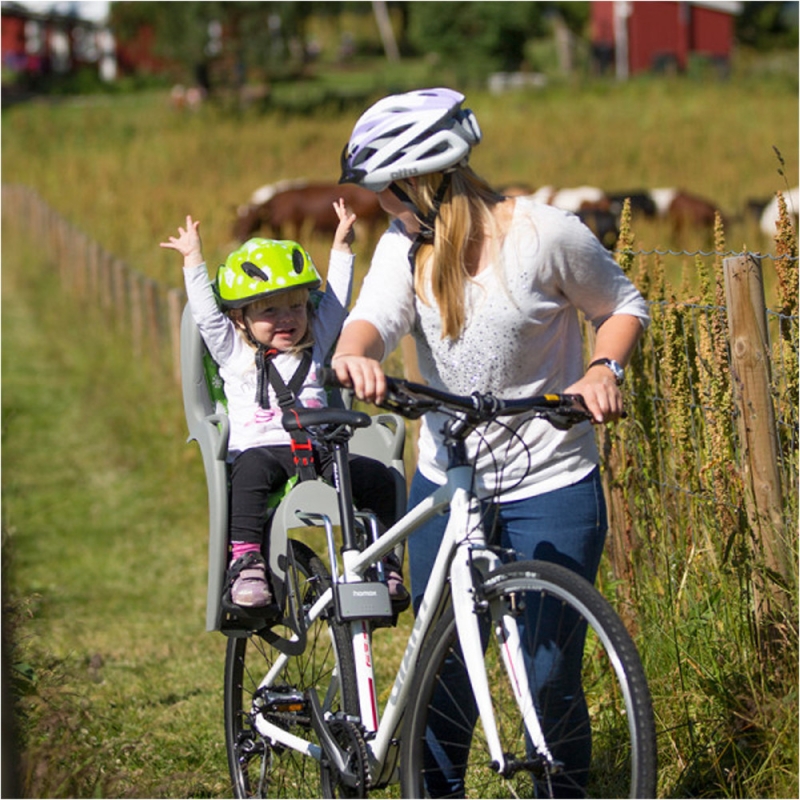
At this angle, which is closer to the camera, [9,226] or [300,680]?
[300,680]

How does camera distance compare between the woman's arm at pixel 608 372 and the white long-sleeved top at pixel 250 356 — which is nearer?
the woman's arm at pixel 608 372

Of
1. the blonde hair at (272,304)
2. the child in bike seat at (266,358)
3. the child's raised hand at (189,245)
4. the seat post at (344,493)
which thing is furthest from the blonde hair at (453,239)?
the child's raised hand at (189,245)

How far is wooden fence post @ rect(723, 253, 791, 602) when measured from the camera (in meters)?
4.03

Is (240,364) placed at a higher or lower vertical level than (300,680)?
higher

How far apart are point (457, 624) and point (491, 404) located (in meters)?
0.45

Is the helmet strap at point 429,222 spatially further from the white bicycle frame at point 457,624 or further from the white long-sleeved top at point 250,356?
the white long-sleeved top at point 250,356

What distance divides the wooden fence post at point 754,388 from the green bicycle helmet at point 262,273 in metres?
1.17

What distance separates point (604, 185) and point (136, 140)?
47.3 feet

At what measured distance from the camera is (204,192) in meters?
26.9

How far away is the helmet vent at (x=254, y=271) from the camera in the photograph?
13.0 feet

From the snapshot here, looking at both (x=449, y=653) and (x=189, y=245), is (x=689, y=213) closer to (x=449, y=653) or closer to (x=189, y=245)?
(x=189, y=245)


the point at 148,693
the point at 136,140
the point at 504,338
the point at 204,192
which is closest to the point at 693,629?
the point at 504,338

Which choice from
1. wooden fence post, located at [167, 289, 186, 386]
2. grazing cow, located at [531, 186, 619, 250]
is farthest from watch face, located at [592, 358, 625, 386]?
grazing cow, located at [531, 186, 619, 250]

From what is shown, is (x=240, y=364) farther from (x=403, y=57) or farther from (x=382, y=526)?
(x=403, y=57)
